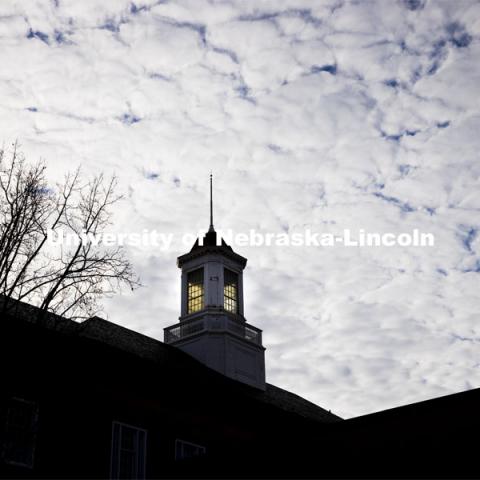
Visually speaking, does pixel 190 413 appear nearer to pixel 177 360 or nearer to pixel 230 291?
pixel 177 360

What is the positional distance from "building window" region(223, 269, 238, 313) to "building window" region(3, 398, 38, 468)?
17.5 m

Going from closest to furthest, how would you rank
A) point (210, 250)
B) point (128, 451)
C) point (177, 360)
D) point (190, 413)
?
1. point (128, 451)
2. point (190, 413)
3. point (177, 360)
4. point (210, 250)

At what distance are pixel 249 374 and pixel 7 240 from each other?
62.3 ft

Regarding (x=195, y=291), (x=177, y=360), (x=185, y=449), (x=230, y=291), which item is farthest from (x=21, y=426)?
(x=230, y=291)

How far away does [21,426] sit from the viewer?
19047 millimetres

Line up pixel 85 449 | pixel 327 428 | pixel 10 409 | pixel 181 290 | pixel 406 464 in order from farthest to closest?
pixel 181 290, pixel 85 449, pixel 10 409, pixel 327 428, pixel 406 464

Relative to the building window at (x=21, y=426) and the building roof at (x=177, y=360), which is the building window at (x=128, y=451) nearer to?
the building window at (x=21, y=426)

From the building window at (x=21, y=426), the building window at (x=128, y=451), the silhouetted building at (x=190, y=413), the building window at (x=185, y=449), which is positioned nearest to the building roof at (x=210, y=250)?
the silhouetted building at (x=190, y=413)

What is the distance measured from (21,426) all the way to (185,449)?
263 inches

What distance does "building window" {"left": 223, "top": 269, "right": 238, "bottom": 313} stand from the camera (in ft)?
120

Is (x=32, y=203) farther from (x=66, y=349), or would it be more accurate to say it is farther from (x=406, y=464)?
(x=406, y=464)

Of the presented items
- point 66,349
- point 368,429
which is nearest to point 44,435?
point 66,349

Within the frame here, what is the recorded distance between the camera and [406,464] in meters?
12.8

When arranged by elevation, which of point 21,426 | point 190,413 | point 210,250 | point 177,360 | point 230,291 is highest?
point 210,250
